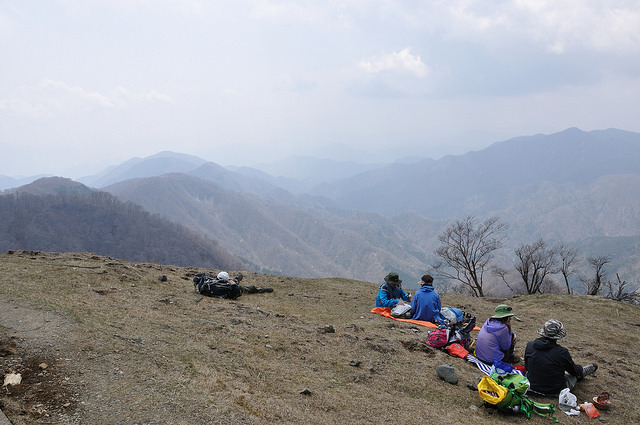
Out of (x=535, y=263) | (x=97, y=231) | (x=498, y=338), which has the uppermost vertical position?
(x=498, y=338)

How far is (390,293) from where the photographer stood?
12.8m

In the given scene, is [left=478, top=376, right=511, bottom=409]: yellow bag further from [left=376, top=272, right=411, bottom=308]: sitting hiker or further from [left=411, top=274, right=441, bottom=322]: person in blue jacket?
[left=376, top=272, right=411, bottom=308]: sitting hiker

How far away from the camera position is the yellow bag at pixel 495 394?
6.33 m

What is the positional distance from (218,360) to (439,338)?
5567 millimetres

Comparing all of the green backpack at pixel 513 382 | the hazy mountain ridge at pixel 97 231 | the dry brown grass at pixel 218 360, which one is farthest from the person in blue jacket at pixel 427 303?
the hazy mountain ridge at pixel 97 231

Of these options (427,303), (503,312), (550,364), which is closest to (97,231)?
(427,303)

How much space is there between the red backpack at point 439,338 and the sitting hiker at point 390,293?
2.81 meters

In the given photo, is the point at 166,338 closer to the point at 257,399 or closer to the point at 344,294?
the point at 257,399

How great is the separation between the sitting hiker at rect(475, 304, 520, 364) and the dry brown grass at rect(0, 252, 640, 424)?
53 centimetres

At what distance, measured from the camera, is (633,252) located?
571 ft

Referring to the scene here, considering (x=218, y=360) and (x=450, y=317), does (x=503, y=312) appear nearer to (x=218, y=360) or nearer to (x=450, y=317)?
(x=450, y=317)

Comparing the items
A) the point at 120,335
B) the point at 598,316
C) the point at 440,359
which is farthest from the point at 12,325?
the point at 598,316

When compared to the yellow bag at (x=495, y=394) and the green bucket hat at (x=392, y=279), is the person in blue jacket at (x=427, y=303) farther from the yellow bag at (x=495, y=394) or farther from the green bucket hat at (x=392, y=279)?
the yellow bag at (x=495, y=394)

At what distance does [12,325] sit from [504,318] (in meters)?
10.1
